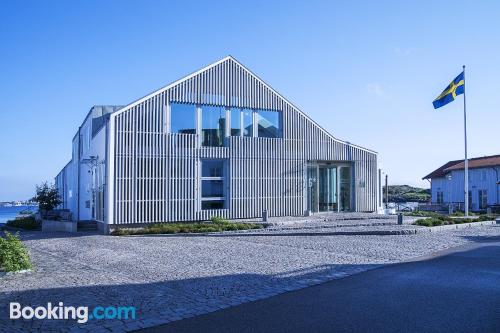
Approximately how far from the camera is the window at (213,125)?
2388cm

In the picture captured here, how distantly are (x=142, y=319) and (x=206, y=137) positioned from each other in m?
17.6

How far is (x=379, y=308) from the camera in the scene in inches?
281

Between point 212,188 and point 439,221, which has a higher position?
point 212,188

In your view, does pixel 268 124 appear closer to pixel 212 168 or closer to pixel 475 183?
pixel 212 168

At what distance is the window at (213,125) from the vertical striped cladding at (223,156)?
35 cm

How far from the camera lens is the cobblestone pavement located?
7484 millimetres

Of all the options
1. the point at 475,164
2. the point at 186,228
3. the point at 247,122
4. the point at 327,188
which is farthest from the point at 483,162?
the point at 186,228

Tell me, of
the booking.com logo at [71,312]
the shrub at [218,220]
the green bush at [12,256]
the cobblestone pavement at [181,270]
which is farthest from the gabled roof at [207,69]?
the booking.com logo at [71,312]

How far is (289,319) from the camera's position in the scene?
6.68m

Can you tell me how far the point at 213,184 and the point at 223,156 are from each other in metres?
1.54

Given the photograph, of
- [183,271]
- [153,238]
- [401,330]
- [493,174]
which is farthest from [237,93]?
[493,174]

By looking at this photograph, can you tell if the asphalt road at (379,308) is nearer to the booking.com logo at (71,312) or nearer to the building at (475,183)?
the booking.com logo at (71,312)

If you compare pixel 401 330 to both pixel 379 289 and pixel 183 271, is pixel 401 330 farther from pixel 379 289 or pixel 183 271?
pixel 183 271

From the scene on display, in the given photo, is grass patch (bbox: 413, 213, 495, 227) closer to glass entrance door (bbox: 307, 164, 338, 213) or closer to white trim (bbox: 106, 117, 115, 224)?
glass entrance door (bbox: 307, 164, 338, 213)
